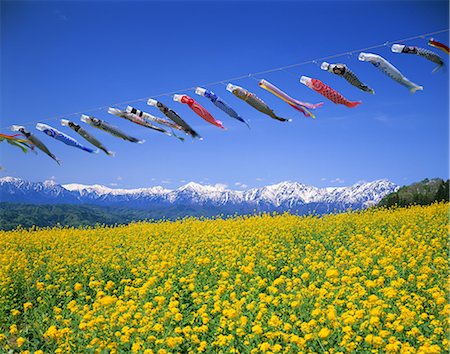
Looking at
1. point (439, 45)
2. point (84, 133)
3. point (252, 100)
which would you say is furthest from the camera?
point (84, 133)

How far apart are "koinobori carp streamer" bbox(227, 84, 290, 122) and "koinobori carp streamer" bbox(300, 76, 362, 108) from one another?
1.38ft

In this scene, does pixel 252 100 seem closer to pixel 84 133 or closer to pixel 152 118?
pixel 152 118

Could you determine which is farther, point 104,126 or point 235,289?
point 235,289

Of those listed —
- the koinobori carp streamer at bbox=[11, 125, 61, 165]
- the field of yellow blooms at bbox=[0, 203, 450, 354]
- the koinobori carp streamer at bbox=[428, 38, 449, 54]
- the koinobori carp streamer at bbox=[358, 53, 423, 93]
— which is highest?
the koinobori carp streamer at bbox=[428, 38, 449, 54]

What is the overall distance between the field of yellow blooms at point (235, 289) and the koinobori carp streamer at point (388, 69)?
6.61ft

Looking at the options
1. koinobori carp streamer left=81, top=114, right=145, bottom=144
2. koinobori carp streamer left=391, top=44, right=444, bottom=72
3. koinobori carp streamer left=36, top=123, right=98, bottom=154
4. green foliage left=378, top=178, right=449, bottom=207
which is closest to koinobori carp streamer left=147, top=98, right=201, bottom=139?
koinobori carp streamer left=81, top=114, right=145, bottom=144

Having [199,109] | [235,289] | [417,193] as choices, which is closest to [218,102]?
[199,109]

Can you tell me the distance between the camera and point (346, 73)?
3.84 meters

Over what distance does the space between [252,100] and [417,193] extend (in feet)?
67.6

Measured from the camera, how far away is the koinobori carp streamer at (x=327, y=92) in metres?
3.86

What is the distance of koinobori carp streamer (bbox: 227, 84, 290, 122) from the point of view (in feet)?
13.2

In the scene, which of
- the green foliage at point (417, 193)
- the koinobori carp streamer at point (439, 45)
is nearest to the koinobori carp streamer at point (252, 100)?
the koinobori carp streamer at point (439, 45)

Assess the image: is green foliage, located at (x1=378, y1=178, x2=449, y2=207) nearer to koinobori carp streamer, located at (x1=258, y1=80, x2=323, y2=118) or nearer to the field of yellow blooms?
the field of yellow blooms

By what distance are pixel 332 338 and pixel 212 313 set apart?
4.86 ft
